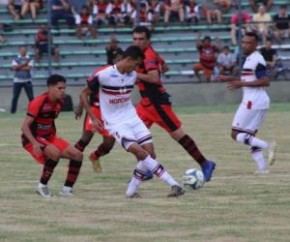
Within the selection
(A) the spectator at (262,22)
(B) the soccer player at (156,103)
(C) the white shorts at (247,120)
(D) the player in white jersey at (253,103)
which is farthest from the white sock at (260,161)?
(A) the spectator at (262,22)

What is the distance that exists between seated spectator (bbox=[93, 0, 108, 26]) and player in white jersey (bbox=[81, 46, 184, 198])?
25498 mm

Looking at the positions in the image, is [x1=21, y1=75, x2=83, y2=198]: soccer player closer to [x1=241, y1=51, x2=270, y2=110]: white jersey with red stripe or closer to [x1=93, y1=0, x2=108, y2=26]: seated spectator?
[x1=241, y1=51, x2=270, y2=110]: white jersey with red stripe

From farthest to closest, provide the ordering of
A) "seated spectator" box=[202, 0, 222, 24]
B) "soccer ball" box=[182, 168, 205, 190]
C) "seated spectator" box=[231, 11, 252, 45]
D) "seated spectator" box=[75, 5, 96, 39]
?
"seated spectator" box=[202, 0, 222, 24] < "seated spectator" box=[75, 5, 96, 39] < "seated spectator" box=[231, 11, 252, 45] < "soccer ball" box=[182, 168, 205, 190]

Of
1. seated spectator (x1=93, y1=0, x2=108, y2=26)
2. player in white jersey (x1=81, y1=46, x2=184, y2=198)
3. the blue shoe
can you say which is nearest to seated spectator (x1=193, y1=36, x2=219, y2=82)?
seated spectator (x1=93, y1=0, x2=108, y2=26)

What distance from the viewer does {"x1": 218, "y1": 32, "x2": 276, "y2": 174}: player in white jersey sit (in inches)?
652

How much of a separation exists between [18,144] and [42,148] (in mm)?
8672

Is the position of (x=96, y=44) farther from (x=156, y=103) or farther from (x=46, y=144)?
(x=46, y=144)

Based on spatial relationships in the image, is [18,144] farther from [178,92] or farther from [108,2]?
[108,2]

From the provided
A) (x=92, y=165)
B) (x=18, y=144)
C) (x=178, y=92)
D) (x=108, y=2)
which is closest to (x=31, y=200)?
(x=92, y=165)

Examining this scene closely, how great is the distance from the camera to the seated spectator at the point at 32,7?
39.8 meters

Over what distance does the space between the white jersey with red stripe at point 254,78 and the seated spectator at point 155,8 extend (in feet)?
74.1

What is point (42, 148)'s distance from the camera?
1384 centimetres

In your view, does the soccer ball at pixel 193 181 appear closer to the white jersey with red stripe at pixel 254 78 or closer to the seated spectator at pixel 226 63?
the white jersey with red stripe at pixel 254 78

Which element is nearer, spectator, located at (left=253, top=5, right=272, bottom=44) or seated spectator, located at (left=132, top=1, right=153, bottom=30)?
spectator, located at (left=253, top=5, right=272, bottom=44)
